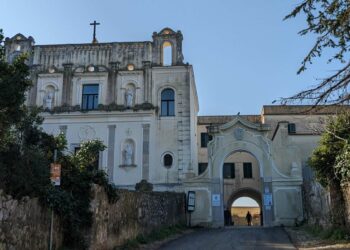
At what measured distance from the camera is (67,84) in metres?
33.9

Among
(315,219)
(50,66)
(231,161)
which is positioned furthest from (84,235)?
(231,161)

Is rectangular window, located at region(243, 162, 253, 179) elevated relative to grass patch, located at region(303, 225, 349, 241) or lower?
elevated

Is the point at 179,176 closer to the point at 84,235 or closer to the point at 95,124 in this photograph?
the point at 95,124

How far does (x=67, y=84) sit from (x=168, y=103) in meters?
7.71

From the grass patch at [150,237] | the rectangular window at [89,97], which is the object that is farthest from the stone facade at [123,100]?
the grass patch at [150,237]

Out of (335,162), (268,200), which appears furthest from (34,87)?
(335,162)

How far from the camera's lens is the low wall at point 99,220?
9.30 m

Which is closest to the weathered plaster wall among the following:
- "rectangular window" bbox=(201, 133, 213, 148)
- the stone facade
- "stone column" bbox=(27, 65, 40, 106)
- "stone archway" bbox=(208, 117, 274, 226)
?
"stone archway" bbox=(208, 117, 274, 226)

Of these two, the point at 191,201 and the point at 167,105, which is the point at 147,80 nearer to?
the point at 167,105

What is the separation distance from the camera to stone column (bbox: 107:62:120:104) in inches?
1319

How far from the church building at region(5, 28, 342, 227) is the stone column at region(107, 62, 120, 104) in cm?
7

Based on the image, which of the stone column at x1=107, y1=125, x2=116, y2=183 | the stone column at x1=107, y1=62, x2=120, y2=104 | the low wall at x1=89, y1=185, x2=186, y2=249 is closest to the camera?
the low wall at x1=89, y1=185, x2=186, y2=249

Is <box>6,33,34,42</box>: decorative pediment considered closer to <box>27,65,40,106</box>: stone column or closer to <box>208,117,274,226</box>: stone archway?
<box>27,65,40,106</box>: stone column

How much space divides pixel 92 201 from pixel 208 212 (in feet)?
56.4
